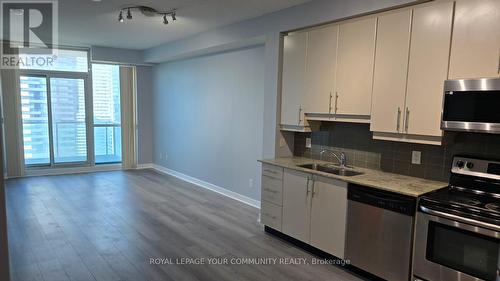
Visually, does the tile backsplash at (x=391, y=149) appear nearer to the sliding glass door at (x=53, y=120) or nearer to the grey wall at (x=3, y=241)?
the grey wall at (x=3, y=241)

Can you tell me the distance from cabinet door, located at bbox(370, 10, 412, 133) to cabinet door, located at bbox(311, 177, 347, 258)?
0.69 m

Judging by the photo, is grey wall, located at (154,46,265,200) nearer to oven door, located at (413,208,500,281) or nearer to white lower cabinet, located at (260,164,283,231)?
white lower cabinet, located at (260,164,283,231)

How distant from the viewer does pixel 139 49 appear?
7.29 m

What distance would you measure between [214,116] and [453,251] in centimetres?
427

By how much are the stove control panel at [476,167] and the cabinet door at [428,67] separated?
0.33 meters

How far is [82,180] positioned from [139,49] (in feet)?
9.98

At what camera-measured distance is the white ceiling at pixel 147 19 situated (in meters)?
3.77

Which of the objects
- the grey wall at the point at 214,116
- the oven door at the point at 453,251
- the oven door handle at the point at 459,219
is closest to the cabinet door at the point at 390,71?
the oven door handle at the point at 459,219

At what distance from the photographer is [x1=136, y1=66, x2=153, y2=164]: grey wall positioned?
784cm

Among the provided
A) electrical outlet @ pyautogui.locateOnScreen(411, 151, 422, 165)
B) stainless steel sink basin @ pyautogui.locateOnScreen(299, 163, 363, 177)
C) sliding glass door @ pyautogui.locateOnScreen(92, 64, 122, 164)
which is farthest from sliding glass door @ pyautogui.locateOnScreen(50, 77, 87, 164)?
electrical outlet @ pyautogui.locateOnScreen(411, 151, 422, 165)

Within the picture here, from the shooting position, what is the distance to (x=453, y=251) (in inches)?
93.8

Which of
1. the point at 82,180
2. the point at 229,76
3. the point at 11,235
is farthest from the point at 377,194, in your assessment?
the point at 82,180

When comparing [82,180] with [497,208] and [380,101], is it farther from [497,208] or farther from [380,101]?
[497,208]

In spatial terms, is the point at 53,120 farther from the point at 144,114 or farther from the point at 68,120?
the point at 144,114
